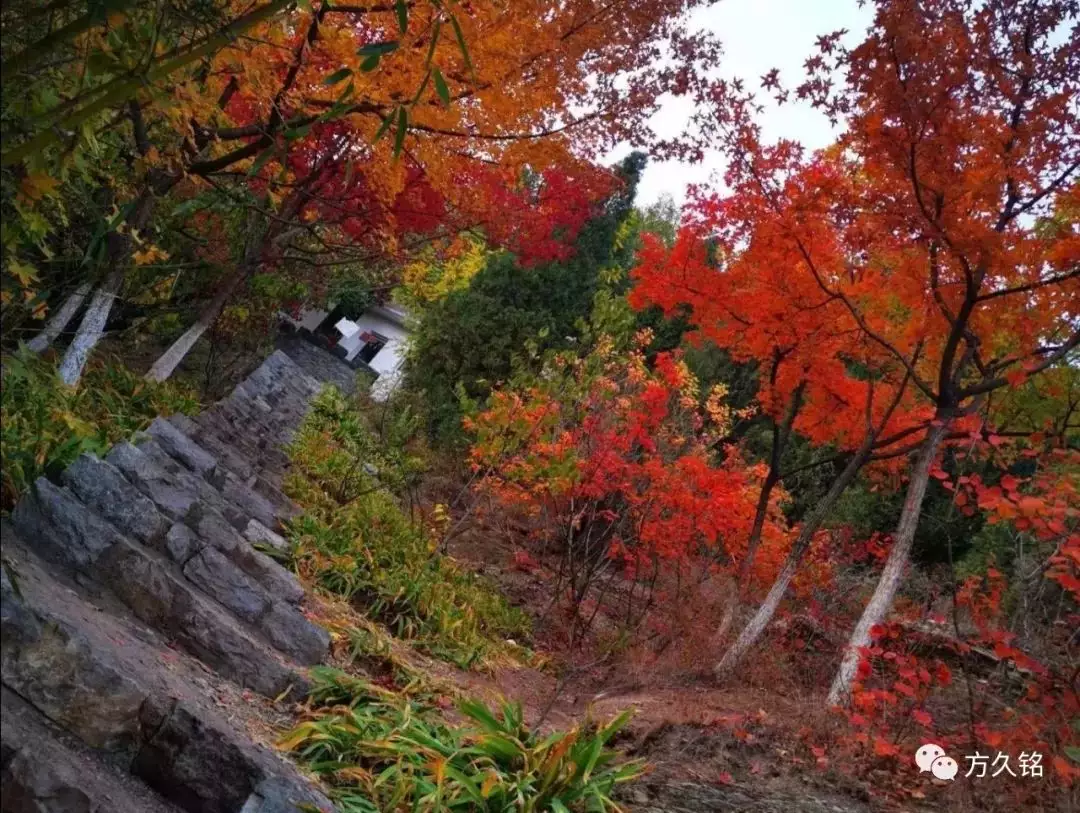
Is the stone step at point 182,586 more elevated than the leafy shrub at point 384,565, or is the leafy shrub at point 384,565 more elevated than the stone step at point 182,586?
the leafy shrub at point 384,565

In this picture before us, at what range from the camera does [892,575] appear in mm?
7879

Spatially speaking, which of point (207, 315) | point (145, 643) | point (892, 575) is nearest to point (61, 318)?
point (207, 315)

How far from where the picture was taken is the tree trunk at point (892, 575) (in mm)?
7820

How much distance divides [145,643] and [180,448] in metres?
3.17

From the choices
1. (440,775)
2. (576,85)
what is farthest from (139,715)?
(576,85)

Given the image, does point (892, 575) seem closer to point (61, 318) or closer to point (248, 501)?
point (248, 501)

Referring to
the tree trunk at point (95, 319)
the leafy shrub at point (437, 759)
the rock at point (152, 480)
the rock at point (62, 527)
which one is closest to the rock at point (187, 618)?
the rock at point (62, 527)

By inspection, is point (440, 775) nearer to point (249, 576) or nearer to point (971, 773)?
point (249, 576)

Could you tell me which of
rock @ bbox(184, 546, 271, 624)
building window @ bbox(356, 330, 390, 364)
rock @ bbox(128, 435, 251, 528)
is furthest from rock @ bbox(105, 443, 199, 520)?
building window @ bbox(356, 330, 390, 364)

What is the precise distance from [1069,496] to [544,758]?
4.00 meters

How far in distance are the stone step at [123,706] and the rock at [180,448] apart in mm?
2916

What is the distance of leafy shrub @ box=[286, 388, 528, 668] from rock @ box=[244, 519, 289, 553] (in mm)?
143

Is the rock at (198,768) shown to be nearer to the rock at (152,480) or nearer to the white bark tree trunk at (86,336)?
the rock at (152,480)

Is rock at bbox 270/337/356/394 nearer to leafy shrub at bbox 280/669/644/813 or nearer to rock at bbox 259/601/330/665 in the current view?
rock at bbox 259/601/330/665
